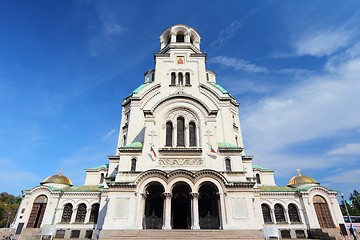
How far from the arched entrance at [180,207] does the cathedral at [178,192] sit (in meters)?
0.08

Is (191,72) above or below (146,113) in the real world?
above

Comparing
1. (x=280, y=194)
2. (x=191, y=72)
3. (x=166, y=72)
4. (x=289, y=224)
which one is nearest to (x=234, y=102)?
(x=191, y=72)

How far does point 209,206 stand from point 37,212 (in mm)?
16684

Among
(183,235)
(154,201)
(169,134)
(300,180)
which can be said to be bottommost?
(183,235)

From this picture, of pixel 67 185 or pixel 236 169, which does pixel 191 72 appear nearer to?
pixel 236 169

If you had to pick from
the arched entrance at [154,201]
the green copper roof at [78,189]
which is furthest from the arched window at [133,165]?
the green copper roof at [78,189]

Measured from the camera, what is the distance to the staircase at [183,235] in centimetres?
1429

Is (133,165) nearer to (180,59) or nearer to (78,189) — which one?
(78,189)

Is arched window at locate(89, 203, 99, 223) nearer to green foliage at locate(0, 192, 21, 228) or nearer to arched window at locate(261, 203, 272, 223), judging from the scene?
arched window at locate(261, 203, 272, 223)

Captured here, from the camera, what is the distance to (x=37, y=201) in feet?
69.4

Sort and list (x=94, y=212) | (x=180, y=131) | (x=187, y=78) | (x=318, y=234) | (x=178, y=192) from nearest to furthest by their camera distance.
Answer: (x=318, y=234)
(x=178, y=192)
(x=180, y=131)
(x=94, y=212)
(x=187, y=78)

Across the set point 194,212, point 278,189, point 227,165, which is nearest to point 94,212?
point 194,212

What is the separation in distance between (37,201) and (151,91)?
16.5 m

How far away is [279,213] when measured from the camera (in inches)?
833
